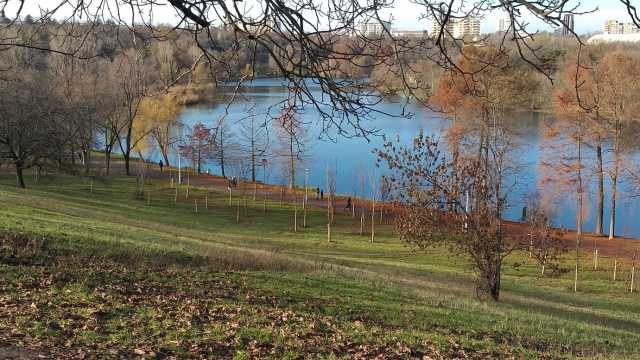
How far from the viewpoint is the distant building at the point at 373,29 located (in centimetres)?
432

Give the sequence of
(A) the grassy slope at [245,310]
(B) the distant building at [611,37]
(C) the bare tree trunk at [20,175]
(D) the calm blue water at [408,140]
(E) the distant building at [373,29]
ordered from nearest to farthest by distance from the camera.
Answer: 1. (E) the distant building at [373,29]
2. (A) the grassy slope at [245,310]
3. (B) the distant building at [611,37]
4. (C) the bare tree trunk at [20,175]
5. (D) the calm blue water at [408,140]

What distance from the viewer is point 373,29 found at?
4.50 metres

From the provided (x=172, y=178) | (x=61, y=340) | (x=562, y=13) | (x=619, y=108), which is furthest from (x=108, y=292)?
(x=172, y=178)

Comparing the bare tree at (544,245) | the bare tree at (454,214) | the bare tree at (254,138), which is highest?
the bare tree at (254,138)

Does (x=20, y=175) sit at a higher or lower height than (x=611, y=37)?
lower

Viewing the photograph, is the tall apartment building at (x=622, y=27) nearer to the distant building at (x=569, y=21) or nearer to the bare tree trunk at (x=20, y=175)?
the distant building at (x=569, y=21)

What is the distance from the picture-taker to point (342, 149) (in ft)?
148

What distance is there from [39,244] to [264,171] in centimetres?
3459

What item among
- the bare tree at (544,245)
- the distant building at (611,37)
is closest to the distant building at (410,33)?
the distant building at (611,37)

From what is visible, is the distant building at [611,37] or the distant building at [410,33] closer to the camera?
the distant building at [410,33]

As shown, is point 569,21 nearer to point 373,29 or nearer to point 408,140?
point 373,29

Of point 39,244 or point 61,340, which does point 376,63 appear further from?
point 39,244

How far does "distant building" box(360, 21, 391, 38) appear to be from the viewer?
4316 mm

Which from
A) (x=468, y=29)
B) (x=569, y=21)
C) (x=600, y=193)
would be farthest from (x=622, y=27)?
(x=600, y=193)
